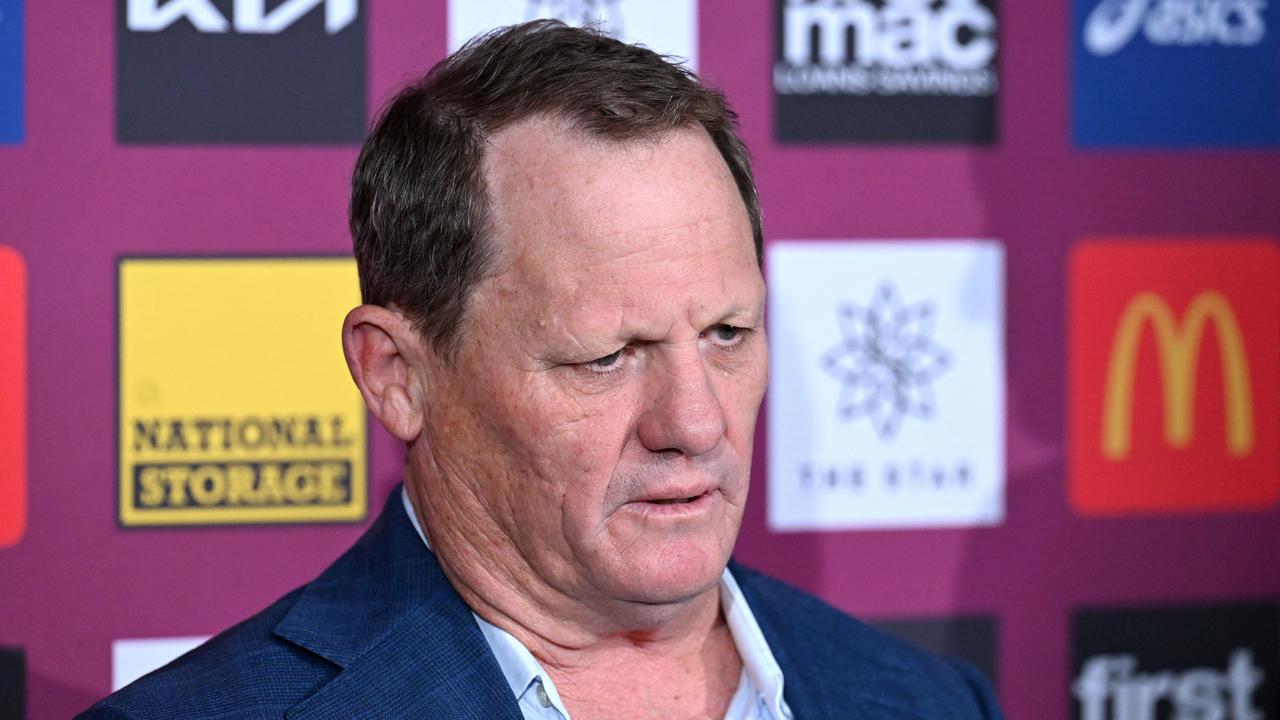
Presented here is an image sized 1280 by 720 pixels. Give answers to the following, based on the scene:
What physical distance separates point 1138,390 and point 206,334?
139 cm

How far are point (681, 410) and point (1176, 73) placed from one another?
4.42ft

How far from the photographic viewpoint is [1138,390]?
2.19 metres

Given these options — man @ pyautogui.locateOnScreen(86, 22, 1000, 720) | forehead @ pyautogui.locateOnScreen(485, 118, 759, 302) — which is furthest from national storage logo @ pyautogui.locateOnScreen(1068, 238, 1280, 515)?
forehead @ pyautogui.locateOnScreen(485, 118, 759, 302)

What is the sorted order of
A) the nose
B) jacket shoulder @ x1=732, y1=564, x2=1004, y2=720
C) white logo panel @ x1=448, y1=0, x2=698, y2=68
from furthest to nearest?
white logo panel @ x1=448, y1=0, x2=698, y2=68 → jacket shoulder @ x1=732, y1=564, x2=1004, y2=720 → the nose

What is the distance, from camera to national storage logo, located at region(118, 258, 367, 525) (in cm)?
188

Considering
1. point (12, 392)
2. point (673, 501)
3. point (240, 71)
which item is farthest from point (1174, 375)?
point (12, 392)

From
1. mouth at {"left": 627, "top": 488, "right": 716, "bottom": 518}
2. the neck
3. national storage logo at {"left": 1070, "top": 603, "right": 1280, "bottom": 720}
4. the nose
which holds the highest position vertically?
the nose

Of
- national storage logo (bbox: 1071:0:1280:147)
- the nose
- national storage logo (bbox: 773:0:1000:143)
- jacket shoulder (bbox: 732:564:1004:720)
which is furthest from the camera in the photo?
national storage logo (bbox: 1071:0:1280:147)

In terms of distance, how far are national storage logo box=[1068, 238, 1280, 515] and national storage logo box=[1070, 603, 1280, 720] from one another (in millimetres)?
175

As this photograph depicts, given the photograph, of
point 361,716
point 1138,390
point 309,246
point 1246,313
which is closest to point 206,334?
point 309,246

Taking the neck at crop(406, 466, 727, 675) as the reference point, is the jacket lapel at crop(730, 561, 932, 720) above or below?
below

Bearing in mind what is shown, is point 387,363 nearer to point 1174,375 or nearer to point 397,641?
point 397,641

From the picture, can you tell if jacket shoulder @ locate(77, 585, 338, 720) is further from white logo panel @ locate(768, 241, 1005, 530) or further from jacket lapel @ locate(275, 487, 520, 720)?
white logo panel @ locate(768, 241, 1005, 530)

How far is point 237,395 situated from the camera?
191 centimetres
